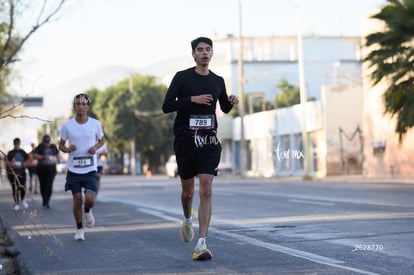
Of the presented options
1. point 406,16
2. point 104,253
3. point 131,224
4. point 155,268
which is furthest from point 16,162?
point 406,16

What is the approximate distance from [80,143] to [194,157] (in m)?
3.21

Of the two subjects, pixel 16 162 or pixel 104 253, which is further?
pixel 16 162

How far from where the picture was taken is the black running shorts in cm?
887

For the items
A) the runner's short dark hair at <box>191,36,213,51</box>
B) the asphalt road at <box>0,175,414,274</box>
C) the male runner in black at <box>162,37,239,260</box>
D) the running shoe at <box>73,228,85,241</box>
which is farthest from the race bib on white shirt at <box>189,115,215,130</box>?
the running shoe at <box>73,228,85,241</box>

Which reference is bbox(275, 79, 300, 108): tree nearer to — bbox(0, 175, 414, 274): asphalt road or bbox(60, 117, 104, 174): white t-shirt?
bbox(0, 175, 414, 274): asphalt road

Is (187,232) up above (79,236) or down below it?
above

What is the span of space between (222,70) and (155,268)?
6977 centimetres

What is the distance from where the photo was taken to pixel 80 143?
1180 cm

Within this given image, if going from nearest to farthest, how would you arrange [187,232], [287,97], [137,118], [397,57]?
[187,232] < [397,57] < [287,97] < [137,118]

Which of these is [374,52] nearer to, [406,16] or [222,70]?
[406,16]

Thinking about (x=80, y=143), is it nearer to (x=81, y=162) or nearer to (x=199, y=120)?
(x=81, y=162)

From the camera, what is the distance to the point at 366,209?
591 inches

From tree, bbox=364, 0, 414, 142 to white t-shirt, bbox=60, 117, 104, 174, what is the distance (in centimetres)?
2048

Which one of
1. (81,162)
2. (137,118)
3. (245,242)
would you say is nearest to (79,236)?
(81,162)
